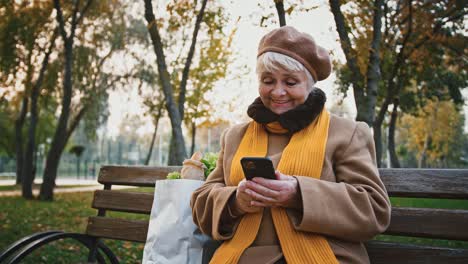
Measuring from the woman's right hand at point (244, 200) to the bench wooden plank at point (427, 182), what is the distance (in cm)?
83

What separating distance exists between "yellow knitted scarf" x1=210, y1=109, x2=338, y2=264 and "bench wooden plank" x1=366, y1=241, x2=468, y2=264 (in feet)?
1.99

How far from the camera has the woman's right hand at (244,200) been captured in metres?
2.21

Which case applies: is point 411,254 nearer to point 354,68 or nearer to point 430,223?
point 430,223

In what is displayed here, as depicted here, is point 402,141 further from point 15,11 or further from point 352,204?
point 352,204

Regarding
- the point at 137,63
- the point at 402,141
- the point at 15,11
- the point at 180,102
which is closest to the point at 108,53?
the point at 137,63

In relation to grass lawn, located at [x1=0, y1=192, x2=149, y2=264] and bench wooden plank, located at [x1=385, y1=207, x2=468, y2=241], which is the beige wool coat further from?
grass lawn, located at [x1=0, y1=192, x2=149, y2=264]

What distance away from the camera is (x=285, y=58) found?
2391 mm

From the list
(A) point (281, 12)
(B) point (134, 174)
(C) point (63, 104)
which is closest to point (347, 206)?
(B) point (134, 174)

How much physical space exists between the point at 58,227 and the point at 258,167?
8.25 m

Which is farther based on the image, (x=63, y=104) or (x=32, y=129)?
(x=32, y=129)

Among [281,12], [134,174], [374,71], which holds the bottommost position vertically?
[134,174]

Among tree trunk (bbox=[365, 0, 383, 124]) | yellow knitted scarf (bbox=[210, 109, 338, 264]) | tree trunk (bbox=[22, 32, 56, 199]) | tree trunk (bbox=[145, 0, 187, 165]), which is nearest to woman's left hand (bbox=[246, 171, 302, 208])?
yellow knitted scarf (bbox=[210, 109, 338, 264])

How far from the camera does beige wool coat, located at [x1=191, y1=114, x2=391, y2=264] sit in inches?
82.6

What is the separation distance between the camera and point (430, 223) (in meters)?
2.45
